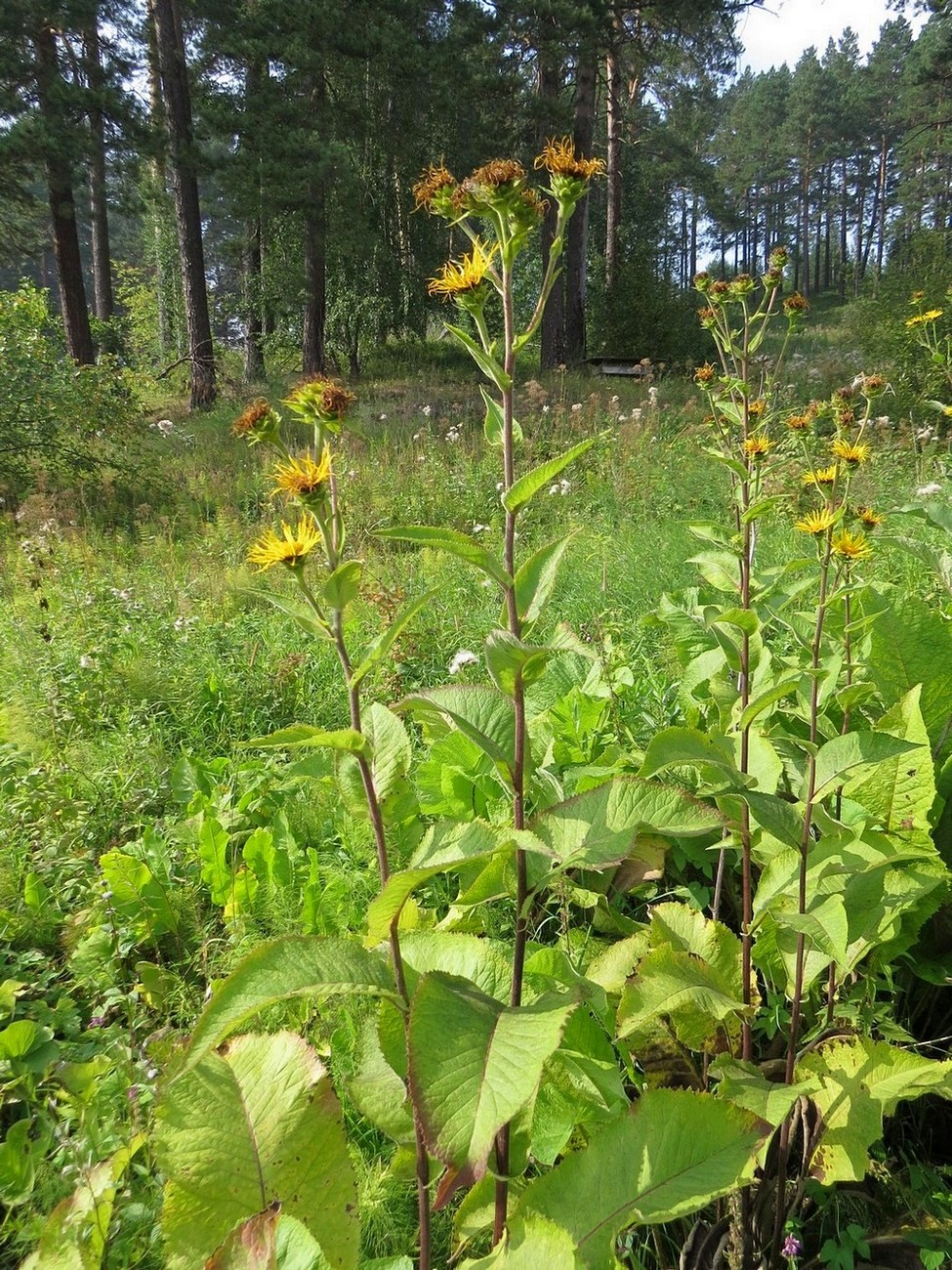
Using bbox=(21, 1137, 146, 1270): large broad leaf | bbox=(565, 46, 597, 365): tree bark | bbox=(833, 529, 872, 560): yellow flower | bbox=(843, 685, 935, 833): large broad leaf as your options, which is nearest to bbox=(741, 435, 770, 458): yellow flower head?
bbox=(833, 529, 872, 560): yellow flower

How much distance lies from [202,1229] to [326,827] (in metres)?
1.34

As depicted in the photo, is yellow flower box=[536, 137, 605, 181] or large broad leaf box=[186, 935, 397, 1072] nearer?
large broad leaf box=[186, 935, 397, 1072]

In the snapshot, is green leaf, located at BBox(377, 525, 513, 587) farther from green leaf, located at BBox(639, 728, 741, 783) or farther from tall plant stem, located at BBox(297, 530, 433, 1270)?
green leaf, located at BBox(639, 728, 741, 783)

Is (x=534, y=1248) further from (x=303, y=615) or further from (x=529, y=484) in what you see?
(x=529, y=484)

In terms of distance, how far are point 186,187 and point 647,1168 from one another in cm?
1432

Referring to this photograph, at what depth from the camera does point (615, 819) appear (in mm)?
901

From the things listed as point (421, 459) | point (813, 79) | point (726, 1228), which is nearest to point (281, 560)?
point (726, 1228)

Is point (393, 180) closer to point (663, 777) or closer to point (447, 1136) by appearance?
point (663, 777)

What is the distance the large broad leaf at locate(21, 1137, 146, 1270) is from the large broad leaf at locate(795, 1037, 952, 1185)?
101 centimetres

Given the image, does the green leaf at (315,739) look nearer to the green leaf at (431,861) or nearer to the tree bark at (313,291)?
the green leaf at (431,861)

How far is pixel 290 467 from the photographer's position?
2.90ft

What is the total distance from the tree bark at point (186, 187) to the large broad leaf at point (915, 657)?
12720 millimetres

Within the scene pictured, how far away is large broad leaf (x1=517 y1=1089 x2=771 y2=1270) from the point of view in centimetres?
86

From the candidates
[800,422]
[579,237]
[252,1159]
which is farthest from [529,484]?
[579,237]
